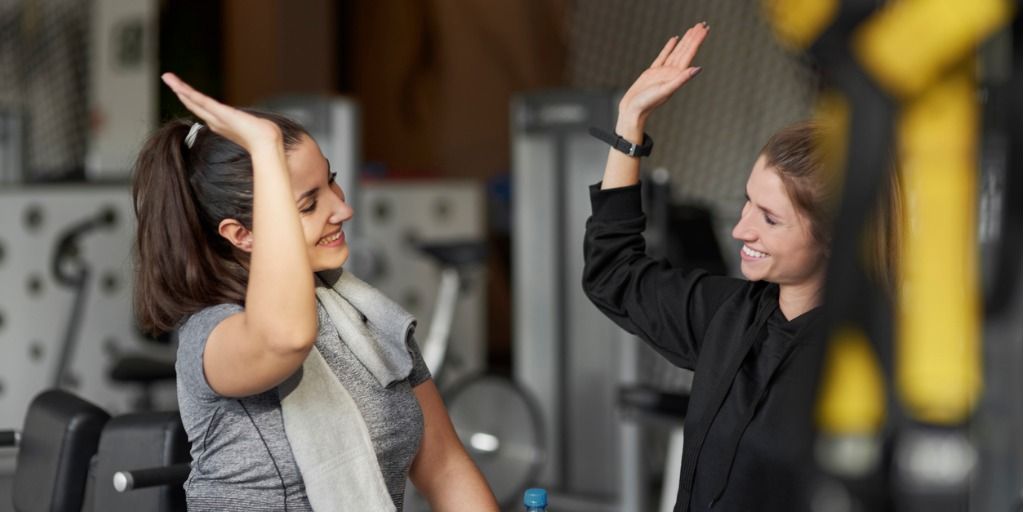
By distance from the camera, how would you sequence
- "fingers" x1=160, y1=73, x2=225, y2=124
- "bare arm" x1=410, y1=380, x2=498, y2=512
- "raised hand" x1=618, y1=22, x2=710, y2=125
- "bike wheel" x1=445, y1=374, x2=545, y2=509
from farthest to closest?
"bike wheel" x1=445, y1=374, x2=545, y2=509, "bare arm" x1=410, y1=380, x2=498, y2=512, "raised hand" x1=618, y1=22, x2=710, y2=125, "fingers" x1=160, y1=73, x2=225, y2=124

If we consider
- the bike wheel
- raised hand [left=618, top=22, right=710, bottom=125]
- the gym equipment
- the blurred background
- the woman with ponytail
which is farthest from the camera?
the bike wheel

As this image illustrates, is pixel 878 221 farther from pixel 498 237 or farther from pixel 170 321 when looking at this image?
pixel 498 237

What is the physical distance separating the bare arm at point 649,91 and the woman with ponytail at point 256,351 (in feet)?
1.15

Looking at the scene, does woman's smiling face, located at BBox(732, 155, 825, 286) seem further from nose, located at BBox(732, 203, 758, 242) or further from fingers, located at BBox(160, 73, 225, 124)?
fingers, located at BBox(160, 73, 225, 124)

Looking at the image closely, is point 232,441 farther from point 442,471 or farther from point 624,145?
point 624,145

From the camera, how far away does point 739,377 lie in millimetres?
1565

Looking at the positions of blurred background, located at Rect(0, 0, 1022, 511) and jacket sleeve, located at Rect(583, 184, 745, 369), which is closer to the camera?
jacket sleeve, located at Rect(583, 184, 745, 369)

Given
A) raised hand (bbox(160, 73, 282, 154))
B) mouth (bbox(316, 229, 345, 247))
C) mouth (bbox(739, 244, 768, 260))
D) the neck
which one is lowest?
the neck

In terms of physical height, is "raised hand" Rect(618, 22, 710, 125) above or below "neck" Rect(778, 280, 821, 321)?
above

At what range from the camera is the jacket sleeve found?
172 cm

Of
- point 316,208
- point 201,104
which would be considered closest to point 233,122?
point 201,104

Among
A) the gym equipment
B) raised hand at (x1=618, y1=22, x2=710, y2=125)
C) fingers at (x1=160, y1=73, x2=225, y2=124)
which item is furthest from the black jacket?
the gym equipment

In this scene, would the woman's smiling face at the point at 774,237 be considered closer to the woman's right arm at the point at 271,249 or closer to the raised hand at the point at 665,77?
the raised hand at the point at 665,77

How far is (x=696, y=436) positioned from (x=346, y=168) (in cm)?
320
